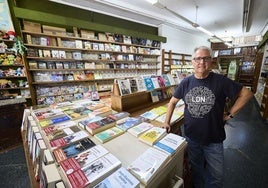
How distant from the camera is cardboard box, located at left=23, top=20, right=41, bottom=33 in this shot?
304cm

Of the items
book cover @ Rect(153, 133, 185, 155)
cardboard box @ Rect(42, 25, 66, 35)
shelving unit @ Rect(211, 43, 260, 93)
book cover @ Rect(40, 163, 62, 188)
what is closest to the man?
book cover @ Rect(153, 133, 185, 155)

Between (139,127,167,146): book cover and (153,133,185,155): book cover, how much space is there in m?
0.03

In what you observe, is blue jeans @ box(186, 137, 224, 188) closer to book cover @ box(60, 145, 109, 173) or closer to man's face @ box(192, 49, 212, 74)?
man's face @ box(192, 49, 212, 74)

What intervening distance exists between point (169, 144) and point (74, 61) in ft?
12.4

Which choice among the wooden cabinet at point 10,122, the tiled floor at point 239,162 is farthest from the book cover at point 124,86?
the wooden cabinet at point 10,122

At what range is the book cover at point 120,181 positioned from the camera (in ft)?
2.10

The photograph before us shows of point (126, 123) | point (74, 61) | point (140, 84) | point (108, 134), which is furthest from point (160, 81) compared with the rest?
point (74, 61)

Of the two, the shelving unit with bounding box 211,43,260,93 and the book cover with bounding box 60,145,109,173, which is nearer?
the book cover with bounding box 60,145,109,173

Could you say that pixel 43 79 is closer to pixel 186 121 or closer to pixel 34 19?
pixel 34 19

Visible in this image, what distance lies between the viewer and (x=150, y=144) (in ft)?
3.35

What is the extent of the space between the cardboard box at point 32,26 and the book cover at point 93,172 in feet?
12.2

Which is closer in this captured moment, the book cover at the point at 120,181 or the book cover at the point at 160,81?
the book cover at the point at 120,181

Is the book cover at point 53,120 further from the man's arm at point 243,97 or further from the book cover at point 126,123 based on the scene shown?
the man's arm at point 243,97

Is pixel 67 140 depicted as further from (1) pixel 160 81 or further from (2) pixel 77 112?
(1) pixel 160 81
